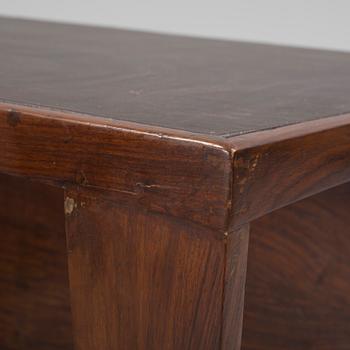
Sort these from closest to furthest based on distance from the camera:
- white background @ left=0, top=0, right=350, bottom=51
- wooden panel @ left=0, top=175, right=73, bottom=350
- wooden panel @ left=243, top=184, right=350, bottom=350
→ wooden panel @ left=243, top=184, right=350, bottom=350 → wooden panel @ left=0, top=175, right=73, bottom=350 → white background @ left=0, top=0, right=350, bottom=51

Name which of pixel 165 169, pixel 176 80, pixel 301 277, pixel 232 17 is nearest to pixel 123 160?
pixel 165 169

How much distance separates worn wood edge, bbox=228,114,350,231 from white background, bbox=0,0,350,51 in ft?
3.15

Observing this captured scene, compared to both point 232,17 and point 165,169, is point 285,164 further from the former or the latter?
point 232,17

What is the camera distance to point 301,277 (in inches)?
30.3

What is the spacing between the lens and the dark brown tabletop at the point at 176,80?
1.52 feet

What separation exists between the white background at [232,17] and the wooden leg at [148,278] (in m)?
1.03

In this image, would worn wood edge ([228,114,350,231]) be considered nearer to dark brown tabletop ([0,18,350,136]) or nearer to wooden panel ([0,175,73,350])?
dark brown tabletop ([0,18,350,136])

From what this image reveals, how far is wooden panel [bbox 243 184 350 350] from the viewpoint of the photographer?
2.42 feet

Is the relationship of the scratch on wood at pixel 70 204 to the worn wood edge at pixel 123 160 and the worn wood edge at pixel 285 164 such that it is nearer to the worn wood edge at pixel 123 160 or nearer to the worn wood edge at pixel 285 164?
the worn wood edge at pixel 123 160

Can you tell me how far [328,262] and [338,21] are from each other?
759mm

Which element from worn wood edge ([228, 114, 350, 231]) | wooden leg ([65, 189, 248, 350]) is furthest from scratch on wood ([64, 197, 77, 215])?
worn wood edge ([228, 114, 350, 231])

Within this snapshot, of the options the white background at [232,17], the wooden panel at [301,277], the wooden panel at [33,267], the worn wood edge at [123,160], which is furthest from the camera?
the white background at [232,17]

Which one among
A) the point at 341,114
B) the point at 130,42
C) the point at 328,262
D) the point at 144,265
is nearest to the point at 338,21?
the point at 130,42

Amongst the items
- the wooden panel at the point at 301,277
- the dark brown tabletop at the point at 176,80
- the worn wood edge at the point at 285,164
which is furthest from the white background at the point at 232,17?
the worn wood edge at the point at 285,164
